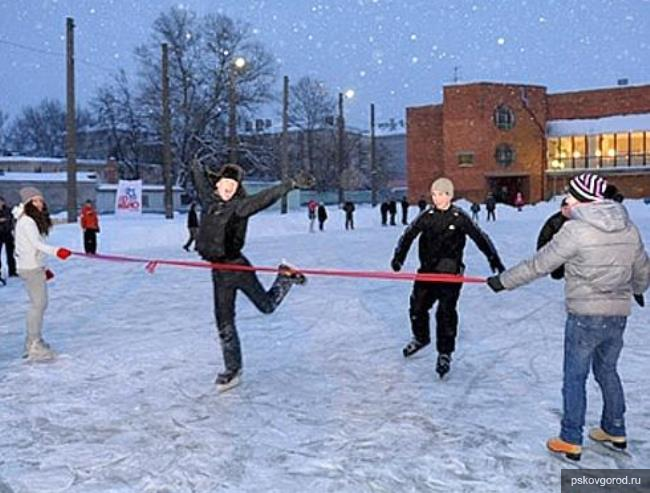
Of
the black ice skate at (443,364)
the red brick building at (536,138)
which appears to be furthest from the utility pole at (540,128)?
the black ice skate at (443,364)

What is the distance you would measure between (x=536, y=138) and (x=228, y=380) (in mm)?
61851

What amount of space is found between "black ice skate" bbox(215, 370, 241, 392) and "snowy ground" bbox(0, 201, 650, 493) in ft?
0.31

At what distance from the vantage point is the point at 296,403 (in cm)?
616

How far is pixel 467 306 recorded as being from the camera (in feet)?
37.1

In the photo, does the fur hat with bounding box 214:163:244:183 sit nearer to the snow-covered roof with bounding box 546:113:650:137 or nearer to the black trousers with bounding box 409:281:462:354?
the black trousers with bounding box 409:281:462:354

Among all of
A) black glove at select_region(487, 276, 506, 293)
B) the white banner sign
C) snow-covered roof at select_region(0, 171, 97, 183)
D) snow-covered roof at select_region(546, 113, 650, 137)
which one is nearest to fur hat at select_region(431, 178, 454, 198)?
black glove at select_region(487, 276, 506, 293)

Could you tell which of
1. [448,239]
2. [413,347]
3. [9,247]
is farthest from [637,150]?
[448,239]

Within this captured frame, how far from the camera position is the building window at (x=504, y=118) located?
63719 millimetres

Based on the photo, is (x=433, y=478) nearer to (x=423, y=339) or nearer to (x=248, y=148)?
(x=423, y=339)

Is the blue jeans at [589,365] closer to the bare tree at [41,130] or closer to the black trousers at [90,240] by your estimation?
the black trousers at [90,240]

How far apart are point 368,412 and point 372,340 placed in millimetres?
2853

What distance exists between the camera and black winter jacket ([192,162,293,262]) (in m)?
6.20

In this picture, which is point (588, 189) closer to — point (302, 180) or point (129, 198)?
point (302, 180)

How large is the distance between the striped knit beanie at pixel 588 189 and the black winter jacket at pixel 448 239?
2.11m
